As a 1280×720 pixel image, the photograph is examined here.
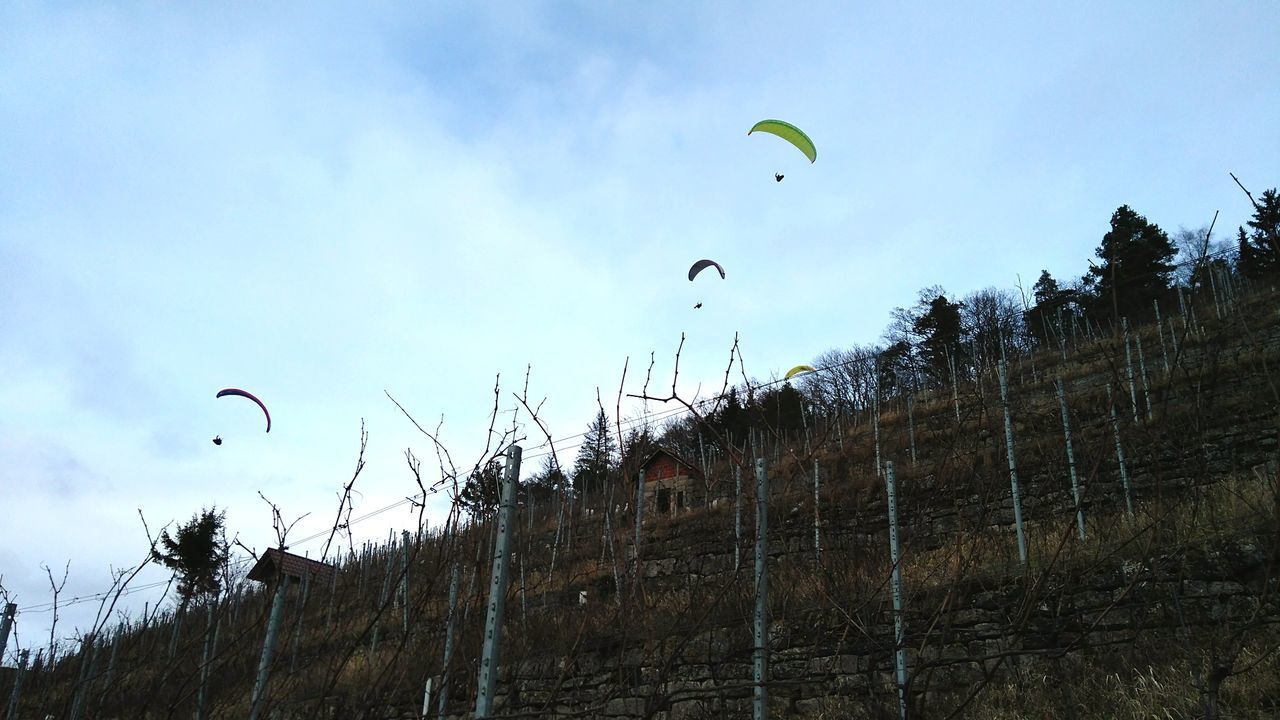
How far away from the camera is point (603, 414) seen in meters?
3.35

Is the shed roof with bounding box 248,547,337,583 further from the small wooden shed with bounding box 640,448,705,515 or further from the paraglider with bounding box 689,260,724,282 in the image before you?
the small wooden shed with bounding box 640,448,705,515

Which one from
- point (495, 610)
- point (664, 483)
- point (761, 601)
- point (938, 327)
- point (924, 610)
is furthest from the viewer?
point (938, 327)

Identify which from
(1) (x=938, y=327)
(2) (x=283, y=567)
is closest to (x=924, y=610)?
(2) (x=283, y=567)

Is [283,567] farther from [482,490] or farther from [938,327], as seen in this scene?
[938,327]

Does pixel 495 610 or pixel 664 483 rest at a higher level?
pixel 664 483

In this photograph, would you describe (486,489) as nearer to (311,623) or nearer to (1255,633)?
(1255,633)

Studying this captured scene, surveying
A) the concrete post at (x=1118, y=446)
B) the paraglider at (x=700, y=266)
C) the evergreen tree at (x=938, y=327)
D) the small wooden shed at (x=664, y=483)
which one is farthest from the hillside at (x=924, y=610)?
the evergreen tree at (x=938, y=327)

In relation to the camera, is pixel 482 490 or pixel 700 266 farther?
pixel 700 266

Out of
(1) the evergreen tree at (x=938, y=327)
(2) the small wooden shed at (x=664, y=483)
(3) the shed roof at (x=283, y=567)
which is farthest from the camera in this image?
(1) the evergreen tree at (x=938, y=327)

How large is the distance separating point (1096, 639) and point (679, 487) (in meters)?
14.9

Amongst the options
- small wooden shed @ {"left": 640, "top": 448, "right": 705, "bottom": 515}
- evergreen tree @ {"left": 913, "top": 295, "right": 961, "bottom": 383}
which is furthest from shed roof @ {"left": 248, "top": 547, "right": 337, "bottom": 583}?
evergreen tree @ {"left": 913, "top": 295, "right": 961, "bottom": 383}

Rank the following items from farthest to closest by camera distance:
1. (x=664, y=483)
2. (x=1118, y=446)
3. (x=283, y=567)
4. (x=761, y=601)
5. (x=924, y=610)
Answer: (x=664, y=483), (x=924, y=610), (x=1118, y=446), (x=283, y=567), (x=761, y=601)

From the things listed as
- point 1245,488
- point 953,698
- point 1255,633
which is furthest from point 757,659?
point 1245,488

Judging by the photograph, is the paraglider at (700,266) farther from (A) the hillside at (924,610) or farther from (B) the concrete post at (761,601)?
(B) the concrete post at (761,601)
